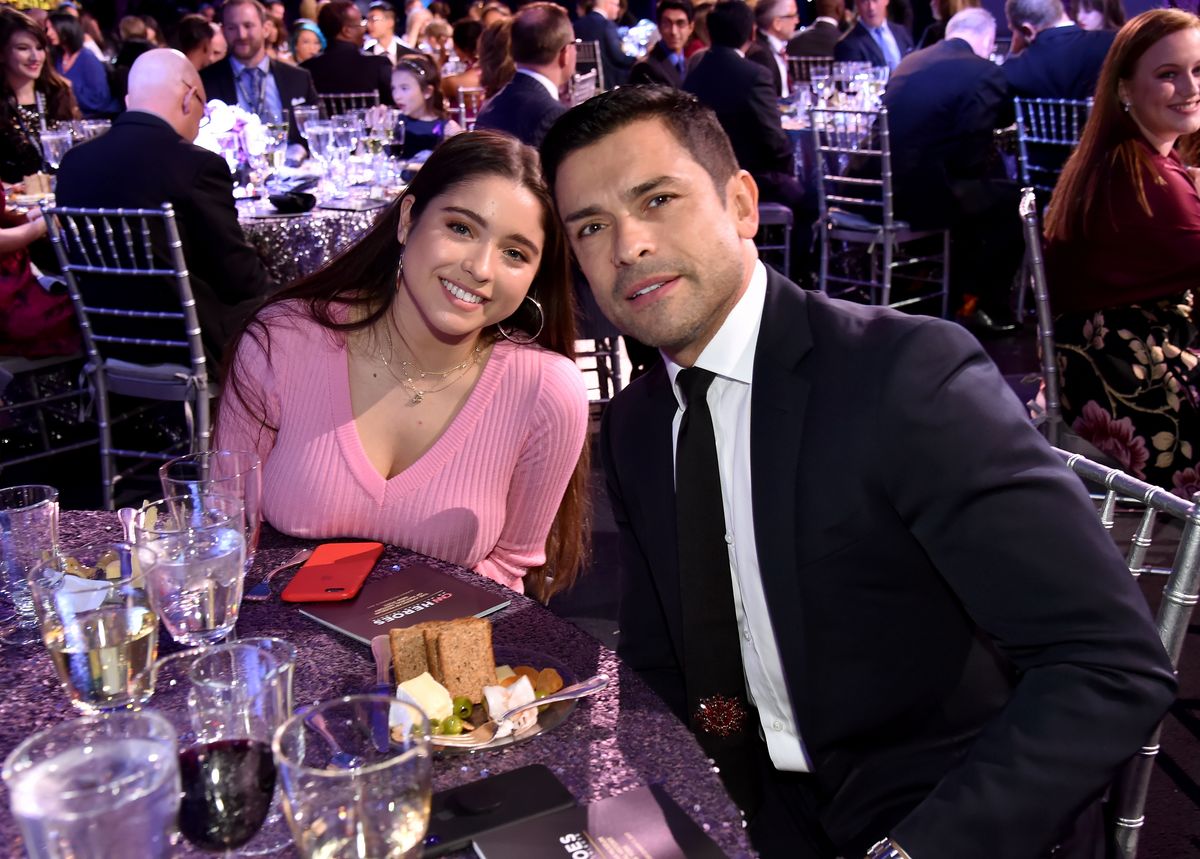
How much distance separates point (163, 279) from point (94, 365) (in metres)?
0.40

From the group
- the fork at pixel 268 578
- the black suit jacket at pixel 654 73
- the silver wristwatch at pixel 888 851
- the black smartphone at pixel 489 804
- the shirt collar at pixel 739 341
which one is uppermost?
the black suit jacket at pixel 654 73

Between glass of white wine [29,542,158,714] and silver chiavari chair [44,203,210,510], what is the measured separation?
8.33 ft

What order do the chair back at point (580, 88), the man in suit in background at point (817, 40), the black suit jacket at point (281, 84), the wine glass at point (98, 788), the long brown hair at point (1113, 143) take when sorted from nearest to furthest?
the wine glass at point (98, 788), the long brown hair at point (1113, 143), the chair back at point (580, 88), the black suit jacket at point (281, 84), the man in suit in background at point (817, 40)

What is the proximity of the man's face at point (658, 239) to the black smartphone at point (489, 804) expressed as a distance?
0.63 m

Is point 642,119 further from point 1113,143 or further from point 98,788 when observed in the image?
point 1113,143

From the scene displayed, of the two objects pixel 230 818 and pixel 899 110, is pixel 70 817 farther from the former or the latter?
pixel 899 110

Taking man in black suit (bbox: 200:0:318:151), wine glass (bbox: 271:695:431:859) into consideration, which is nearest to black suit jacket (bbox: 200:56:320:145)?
man in black suit (bbox: 200:0:318:151)

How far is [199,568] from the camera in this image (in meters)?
1.15

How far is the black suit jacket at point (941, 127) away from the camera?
5.66 metres

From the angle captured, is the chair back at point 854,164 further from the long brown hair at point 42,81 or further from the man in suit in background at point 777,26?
the long brown hair at point 42,81

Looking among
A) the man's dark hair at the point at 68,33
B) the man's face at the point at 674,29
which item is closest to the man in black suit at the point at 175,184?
the man's face at the point at 674,29

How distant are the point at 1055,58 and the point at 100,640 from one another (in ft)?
20.2

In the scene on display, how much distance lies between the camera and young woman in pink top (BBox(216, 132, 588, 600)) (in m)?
1.91

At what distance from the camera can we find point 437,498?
1.89 meters
